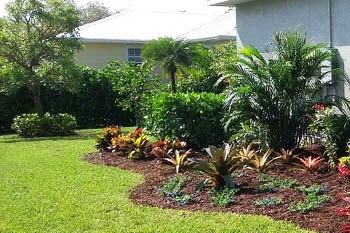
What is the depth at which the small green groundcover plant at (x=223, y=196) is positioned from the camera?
6.91 m

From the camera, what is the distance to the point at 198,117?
453 inches

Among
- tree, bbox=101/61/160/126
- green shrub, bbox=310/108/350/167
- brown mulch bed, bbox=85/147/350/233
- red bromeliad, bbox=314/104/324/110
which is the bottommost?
brown mulch bed, bbox=85/147/350/233

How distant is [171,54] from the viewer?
15.9 m

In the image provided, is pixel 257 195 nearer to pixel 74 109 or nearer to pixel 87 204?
pixel 87 204

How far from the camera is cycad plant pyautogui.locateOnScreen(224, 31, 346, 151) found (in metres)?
9.72

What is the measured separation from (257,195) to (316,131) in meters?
2.74

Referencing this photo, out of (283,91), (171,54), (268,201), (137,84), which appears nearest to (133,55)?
(137,84)

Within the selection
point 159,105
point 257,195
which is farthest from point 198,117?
point 257,195

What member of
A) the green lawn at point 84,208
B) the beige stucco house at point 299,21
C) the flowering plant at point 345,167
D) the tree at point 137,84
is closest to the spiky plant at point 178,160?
the green lawn at point 84,208

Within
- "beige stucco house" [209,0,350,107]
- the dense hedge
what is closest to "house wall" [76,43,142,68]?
the dense hedge

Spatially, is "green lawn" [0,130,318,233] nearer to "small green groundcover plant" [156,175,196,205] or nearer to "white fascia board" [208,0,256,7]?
"small green groundcover plant" [156,175,196,205]

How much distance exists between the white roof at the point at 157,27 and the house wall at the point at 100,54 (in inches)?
18.4

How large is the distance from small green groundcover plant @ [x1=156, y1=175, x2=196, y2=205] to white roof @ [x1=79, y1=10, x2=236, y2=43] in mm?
14482

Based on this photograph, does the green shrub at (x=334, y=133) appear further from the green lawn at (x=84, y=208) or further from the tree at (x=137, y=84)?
the tree at (x=137, y=84)
